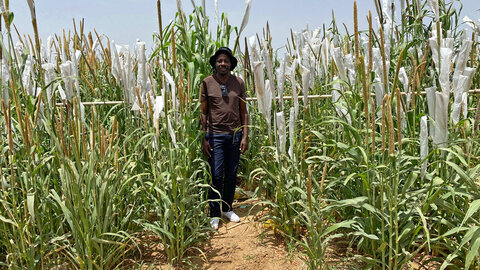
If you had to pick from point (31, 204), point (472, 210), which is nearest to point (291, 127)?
point (472, 210)

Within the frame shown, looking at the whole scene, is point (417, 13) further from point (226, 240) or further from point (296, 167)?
point (226, 240)

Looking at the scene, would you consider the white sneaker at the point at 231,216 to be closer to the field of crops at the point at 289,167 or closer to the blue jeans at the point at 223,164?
the blue jeans at the point at 223,164

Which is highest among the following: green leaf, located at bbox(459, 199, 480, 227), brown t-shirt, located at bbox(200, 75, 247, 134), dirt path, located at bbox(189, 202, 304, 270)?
brown t-shirt, located at bbox(200, 75, 247, 134)

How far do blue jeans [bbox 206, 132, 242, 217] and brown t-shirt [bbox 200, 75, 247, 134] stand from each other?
2.3 inches

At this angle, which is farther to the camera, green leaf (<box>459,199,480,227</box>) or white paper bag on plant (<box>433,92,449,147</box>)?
white paper bag on plant (<box>433,92,449,147</box>)

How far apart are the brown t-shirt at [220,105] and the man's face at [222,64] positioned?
67mm

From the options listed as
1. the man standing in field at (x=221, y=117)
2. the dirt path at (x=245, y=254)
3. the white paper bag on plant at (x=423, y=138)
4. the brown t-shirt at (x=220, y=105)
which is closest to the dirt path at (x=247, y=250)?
the dirt path at (x=245, y=254)

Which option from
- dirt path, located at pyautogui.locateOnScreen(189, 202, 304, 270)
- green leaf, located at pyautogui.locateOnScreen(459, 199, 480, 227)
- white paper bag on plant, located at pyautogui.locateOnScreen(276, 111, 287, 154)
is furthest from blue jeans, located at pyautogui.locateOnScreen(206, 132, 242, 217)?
green leaf, located at pyautogui.locateOnScreen(459, 199, 480, 227)

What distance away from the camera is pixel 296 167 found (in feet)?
6.69

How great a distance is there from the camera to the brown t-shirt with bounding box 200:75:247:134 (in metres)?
2.42

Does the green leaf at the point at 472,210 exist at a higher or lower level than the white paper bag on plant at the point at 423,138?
lower

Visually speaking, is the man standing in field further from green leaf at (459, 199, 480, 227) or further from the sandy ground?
green leaf at (459, 199, 480, 227)

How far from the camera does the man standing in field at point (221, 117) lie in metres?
2.42

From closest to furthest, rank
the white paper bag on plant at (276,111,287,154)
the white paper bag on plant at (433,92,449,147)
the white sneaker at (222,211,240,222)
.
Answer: the white paper bag on plant at (433,92,449,147)
the white paper bag on plant at (276,111,287,154)
the white sneaker at (222,211,240,222)
